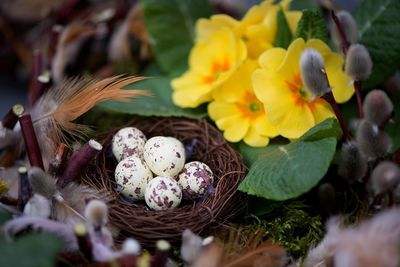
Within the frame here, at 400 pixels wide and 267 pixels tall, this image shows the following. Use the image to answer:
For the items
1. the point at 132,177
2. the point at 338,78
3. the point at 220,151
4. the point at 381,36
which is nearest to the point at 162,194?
the point at 132,177

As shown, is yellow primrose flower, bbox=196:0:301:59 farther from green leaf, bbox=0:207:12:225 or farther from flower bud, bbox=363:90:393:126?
green leaf, bbox=0:207:12:225

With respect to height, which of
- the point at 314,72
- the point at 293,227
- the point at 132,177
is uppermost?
the point at 314,72

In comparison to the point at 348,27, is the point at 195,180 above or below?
below

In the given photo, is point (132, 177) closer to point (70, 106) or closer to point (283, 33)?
point (70, 106)

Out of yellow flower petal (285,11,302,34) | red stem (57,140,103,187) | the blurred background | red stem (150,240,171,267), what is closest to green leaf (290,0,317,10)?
the blurred background

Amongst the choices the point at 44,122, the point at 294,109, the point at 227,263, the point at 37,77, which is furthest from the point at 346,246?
the point at 37,77
